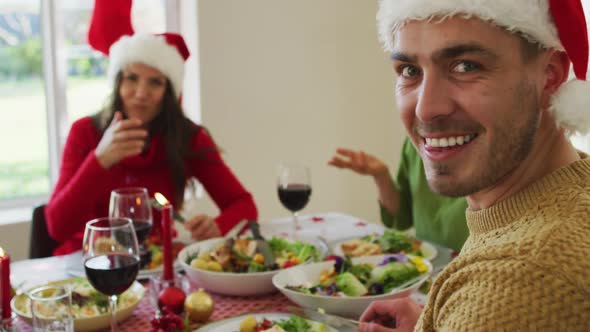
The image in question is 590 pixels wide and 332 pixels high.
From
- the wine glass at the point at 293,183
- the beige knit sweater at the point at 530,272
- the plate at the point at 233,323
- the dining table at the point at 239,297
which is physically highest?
the beige knit sweater at the point at 530,272

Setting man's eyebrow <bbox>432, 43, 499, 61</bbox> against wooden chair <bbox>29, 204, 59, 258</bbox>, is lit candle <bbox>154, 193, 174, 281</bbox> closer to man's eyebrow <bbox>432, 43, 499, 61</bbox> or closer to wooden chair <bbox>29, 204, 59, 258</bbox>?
man's eyebrow <bbox>432, 43, 499, 61</bbox>

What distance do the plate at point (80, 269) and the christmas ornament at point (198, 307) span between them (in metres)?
0.21

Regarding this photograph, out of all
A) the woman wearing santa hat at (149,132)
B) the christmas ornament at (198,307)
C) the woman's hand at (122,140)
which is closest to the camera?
the christmas ornament at (198,307)

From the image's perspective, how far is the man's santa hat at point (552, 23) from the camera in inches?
34.5

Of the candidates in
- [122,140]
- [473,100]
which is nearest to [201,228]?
[122,140]

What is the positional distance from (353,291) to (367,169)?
2.48ft

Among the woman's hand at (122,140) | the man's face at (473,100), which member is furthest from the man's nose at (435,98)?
the woman's hand at (122,140)

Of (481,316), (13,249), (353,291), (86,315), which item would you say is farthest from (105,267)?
(13,249)

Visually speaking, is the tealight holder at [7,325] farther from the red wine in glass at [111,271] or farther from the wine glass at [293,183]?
the wine glass at [293,183]

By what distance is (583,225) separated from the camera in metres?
0.81

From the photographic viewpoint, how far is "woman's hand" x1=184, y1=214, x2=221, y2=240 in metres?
1.84

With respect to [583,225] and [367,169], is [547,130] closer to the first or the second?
[583,225]

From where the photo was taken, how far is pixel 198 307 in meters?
1.29

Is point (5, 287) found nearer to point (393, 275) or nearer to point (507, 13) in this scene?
point (393, 275)
